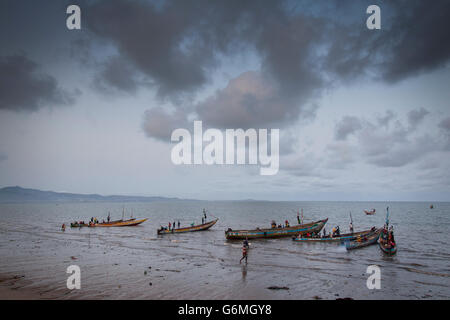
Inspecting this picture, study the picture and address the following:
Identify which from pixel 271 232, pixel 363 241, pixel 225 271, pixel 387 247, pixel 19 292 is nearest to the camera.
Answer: pixel 19 292

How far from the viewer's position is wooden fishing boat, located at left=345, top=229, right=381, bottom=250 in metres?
33.8

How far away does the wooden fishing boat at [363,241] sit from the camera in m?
33.8

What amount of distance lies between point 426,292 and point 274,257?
13966mm

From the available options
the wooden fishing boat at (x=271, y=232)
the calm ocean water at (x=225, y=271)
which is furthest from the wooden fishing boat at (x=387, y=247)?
the wooden fishing boat at (x=271, y=232)

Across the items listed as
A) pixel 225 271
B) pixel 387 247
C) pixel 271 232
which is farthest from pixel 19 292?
pixel 387 247

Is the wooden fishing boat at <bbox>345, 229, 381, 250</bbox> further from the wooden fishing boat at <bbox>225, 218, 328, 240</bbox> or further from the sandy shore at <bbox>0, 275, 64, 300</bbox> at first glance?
the sandy shore at <bbox>0, 275, 64, 300</bbox>

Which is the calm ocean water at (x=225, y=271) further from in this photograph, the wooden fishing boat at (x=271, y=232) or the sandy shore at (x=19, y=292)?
the wooden fishing boat at (x=271, y=232)

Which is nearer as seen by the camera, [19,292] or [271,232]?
[19,292]

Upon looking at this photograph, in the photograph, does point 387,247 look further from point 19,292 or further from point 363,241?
point 19,292

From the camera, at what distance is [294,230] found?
44.7 m

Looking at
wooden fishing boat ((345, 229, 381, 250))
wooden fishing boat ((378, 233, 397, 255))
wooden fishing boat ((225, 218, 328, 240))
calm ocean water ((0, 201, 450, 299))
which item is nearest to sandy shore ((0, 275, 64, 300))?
calm ocean water ((0, 201, 450, 299))

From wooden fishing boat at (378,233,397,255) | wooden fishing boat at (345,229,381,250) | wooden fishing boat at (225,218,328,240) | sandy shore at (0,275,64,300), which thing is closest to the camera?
sandy shore at (0,275,64,300)

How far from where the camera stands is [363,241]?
3584cm
